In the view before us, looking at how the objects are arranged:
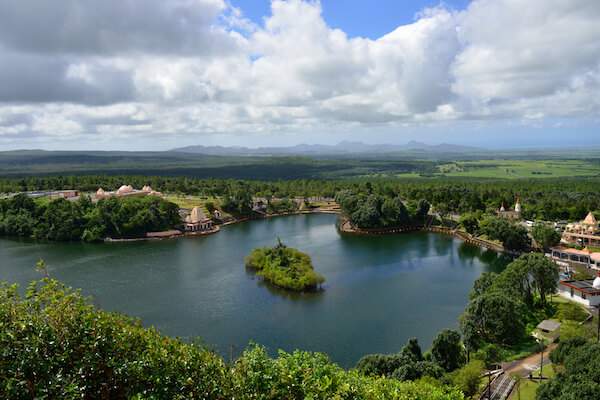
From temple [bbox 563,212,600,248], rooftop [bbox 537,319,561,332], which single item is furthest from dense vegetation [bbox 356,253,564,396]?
temple [bbox 563,212,600,248]

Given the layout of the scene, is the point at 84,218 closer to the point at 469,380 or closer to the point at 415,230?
the point at 415,230

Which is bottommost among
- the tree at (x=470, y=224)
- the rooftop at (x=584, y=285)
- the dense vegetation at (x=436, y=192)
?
the rooftop at (x=584, y=285)

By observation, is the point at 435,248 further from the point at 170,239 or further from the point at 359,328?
the point at 170,239

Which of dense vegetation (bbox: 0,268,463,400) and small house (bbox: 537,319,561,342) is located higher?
dense vegetation (bbox: 0,268,463,400)

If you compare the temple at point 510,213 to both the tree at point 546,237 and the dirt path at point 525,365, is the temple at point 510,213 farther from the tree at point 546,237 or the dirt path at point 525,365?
the dirt path at point 525,365

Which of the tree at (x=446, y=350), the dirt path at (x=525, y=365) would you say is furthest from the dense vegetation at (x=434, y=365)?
the dirt path at (x=525, y=365)

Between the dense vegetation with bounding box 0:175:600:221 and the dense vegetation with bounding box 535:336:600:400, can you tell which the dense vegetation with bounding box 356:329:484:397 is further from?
the dense vegetation with bounding box 0:175:600:221

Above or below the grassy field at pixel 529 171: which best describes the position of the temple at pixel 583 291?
below

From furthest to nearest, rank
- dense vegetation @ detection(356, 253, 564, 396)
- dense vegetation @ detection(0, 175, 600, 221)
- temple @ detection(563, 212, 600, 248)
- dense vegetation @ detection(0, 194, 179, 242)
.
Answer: dense vegetation @ detection(0, 175, 600, 221) < dense vegetation @ detection(0, 194, 179, 242) < temple @ detection(563, 212, 600, 248) < dense vegetation @ detection(356, 253, 564, 396)
